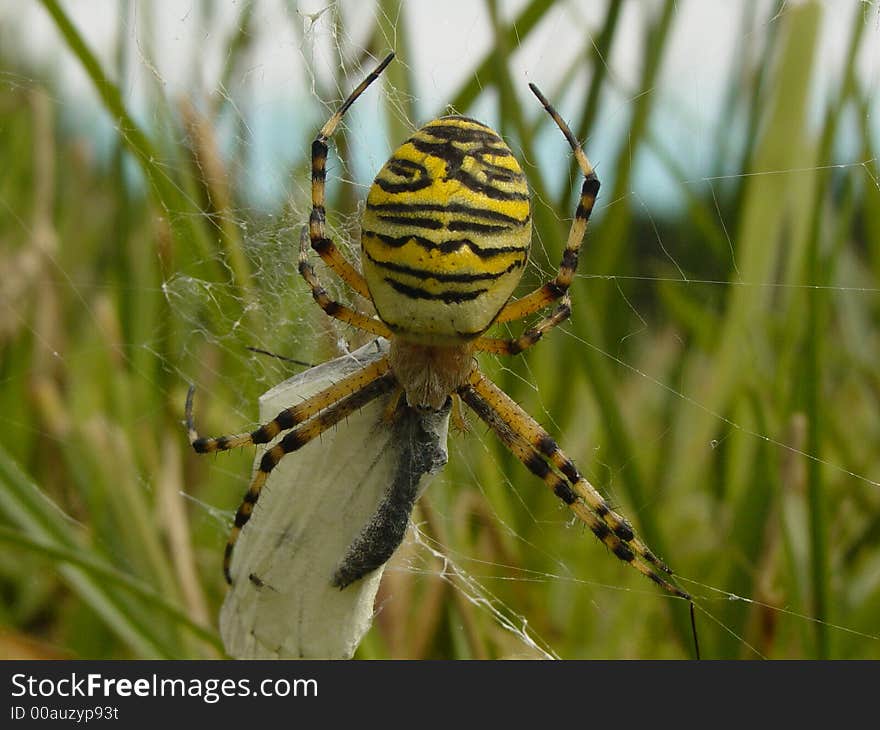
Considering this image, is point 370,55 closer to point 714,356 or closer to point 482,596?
point 714,356

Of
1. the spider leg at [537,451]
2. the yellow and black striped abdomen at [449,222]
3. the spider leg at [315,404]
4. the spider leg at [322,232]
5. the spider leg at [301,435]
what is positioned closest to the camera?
the yellow and black striped abdomen at [449,222]

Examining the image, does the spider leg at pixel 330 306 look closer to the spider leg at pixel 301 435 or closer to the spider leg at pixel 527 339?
the spider leg at pixel 301 435

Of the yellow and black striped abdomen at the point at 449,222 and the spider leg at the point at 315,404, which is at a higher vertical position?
the yellow and black striped abdomen at the point at 449,222

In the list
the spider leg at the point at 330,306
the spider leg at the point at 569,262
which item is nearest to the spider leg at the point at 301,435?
the spider leg at the point at 330,306

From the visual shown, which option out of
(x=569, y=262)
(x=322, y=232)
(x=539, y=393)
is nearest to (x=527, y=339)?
(x=569, y=262)

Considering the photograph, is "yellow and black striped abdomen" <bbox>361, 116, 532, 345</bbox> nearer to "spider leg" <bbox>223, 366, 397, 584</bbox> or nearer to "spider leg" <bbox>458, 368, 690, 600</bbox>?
"spider leg" <bbox>223, 366, 397, 584</bbox>

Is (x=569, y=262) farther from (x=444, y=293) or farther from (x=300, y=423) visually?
(x=300, y=423)
